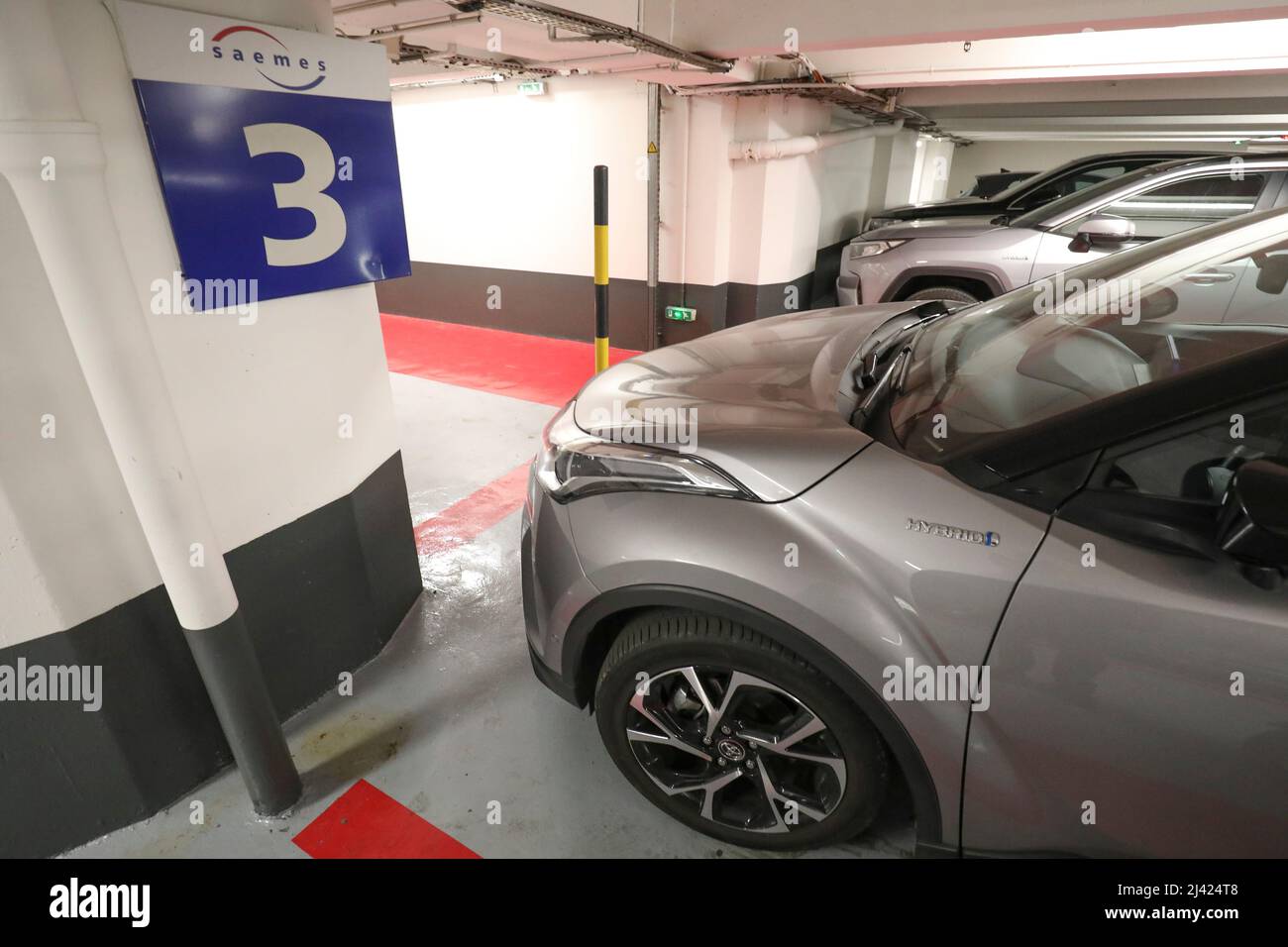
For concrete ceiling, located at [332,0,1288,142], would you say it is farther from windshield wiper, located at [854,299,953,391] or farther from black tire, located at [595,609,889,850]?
black tire, located at [595,609,889,850]

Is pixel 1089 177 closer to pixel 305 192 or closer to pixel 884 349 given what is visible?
pixel 884 349

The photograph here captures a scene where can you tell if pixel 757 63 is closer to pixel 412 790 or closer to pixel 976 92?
pixel 976 92

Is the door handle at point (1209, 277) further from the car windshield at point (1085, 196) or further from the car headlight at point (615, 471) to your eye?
the car windshield at point (1085, 196)

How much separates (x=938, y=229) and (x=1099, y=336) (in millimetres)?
3988

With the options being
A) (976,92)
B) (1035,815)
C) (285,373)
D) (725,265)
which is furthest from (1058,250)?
(285,373)

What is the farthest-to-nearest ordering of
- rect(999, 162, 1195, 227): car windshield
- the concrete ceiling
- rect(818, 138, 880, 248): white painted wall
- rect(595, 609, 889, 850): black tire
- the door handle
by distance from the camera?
rect(818, 138, 880, 248): white painted wall → rect(999, 162, 1195, 227): car windshield → the concrete ceiling → the door handle → rect(595, 609, 889, 850): black tire

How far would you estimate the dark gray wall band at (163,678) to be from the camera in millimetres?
1627

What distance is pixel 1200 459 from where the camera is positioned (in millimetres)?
1199

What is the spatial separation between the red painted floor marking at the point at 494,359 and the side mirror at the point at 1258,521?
170 inches

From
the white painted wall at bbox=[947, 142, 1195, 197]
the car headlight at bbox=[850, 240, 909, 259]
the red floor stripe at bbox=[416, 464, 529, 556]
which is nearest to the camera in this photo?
the red floor stripe at bbox=[416, 464, 529, 556]

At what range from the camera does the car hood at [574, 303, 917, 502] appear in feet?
4.80

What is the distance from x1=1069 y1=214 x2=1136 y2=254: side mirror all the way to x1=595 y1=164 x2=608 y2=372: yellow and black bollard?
2.63 m

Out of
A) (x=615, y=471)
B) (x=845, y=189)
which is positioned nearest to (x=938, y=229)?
(x=845, y=189)

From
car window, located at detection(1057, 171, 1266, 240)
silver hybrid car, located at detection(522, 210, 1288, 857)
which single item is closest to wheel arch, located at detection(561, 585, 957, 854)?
silver hybrid car, located at detection(522, 210, 1288, 857)
